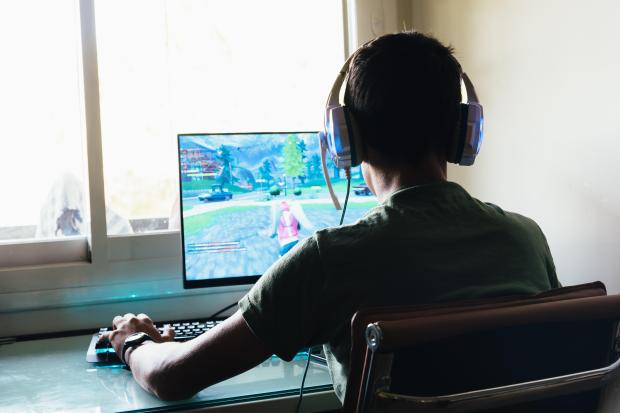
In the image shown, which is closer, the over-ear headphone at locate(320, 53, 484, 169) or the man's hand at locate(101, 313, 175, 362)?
the over-ear headphone at locate(320, 53, 484, 169)

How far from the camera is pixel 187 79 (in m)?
1.79

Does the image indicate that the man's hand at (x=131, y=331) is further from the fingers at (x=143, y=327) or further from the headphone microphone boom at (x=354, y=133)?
the headphone microphone boom at (x=354, y=133)

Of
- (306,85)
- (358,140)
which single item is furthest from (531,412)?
(306,85)

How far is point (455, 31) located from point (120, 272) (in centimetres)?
116

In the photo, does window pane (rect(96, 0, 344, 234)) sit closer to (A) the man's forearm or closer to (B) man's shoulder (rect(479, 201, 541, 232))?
(A) the man's forearm

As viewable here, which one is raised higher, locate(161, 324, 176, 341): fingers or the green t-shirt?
the green t-shirt

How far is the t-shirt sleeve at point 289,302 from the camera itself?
0.89 metres

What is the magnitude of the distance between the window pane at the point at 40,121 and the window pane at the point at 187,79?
10 centimetres

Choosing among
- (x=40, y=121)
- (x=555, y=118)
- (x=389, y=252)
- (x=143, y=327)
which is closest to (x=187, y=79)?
(x=40, y=121)

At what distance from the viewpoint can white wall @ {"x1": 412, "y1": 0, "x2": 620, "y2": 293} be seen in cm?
128

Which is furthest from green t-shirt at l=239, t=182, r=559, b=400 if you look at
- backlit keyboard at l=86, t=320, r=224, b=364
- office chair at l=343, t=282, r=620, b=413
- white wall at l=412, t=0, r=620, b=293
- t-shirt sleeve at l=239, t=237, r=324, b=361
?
backlit keyboard at l=86, t=320, r=224, b=364

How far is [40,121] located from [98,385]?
82 cm

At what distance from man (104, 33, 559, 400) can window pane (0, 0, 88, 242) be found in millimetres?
795

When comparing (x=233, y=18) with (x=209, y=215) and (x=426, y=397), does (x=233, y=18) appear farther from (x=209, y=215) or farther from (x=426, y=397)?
(x=426, y=397)
